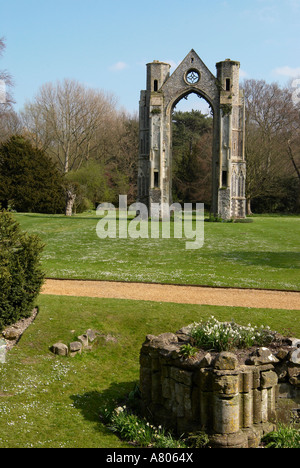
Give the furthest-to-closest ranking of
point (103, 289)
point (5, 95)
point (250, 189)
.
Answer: point (250, 189) < point (5, 95) < point (103, 289)

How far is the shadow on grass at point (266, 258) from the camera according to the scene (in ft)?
64.4

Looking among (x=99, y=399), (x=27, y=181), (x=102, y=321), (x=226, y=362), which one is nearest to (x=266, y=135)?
(x=27, y=181)

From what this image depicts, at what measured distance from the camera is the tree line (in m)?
42.1

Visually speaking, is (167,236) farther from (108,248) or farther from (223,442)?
(223,442)

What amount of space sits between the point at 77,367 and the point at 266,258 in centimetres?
1260

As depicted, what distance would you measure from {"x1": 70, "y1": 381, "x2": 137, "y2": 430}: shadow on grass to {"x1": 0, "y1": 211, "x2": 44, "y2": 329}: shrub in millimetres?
3360

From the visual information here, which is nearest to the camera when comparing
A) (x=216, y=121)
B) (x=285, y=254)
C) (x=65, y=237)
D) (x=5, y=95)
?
(x=285, y=254)

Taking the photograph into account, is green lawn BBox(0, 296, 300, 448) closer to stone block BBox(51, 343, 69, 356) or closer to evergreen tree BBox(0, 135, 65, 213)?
stone block BBox(51, 343, 69, 356)

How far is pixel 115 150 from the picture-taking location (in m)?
60.0

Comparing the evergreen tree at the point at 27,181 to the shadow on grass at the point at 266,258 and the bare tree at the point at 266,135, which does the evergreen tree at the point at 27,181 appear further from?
the shadow on grass at the point at 266,258

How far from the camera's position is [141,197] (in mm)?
37156

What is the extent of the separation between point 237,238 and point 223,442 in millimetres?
19602

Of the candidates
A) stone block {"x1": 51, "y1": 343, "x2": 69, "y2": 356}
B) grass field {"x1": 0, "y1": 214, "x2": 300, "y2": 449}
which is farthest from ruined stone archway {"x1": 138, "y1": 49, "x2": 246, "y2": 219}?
stone block {"x1": 51, "y1": 343, "x2": 69, "y2": 356}
